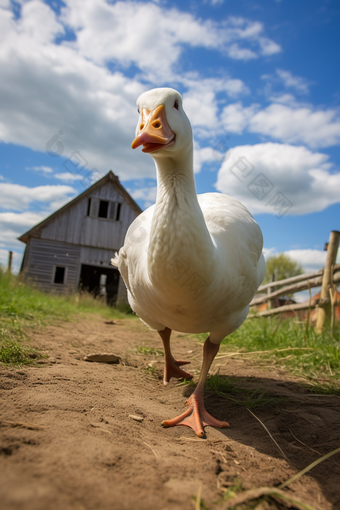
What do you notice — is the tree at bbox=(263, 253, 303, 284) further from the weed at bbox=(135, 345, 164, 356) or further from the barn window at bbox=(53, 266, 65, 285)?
the weed at bbox=(135, 345, 164, 356)

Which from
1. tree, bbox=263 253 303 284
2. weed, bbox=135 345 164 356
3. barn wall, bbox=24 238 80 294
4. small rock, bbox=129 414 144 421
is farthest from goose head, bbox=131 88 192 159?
tree, bbox=263 253 303 284

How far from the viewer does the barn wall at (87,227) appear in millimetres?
16672

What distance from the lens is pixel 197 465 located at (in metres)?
1.70

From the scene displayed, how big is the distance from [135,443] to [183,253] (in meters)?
1.13

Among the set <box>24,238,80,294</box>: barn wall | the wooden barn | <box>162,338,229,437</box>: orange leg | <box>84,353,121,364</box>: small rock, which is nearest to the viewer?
<box>162,338,229,437</box>: orange leg

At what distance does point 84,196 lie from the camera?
17.2 meters

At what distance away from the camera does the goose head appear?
2010mm

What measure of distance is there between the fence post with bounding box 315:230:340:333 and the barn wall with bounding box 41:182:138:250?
12.1m

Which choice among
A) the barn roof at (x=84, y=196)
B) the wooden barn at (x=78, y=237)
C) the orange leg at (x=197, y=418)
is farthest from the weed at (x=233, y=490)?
the barn roof at (x=84, y=196)

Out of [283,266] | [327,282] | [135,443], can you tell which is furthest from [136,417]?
[283,266]

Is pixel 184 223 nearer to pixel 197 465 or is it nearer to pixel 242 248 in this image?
pixel 242 248

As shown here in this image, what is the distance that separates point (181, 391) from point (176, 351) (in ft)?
5.85

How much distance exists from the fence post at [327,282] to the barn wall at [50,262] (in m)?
12.6

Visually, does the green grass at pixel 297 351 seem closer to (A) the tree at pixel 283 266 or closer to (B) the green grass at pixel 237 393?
(B) the green grass at pixel 237 393
